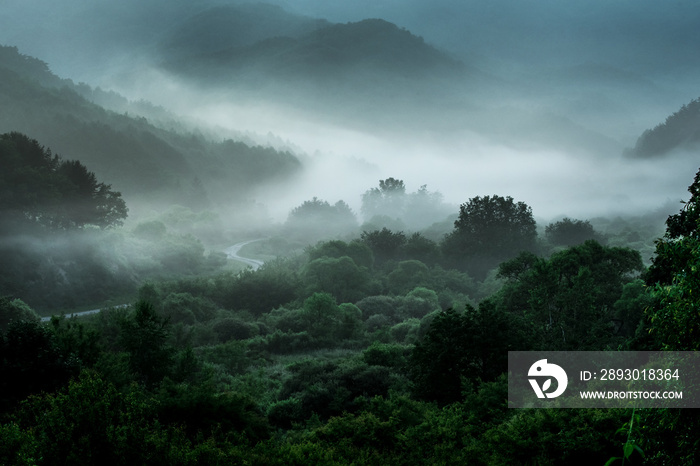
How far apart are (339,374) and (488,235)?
63389 mm

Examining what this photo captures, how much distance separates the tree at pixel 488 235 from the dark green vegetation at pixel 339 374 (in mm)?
28341

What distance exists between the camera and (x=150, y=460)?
38.5ft

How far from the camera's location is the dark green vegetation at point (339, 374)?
11258 millimetres

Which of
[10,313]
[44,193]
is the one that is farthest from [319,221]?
[10,313]

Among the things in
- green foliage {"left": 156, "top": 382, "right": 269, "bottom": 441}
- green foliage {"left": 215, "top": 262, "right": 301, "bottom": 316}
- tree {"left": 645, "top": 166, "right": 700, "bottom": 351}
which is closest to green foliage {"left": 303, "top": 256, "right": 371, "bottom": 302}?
green foliage {"left": 215, "top": 262, "right": 301, "bottom": 316}

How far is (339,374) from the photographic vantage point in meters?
27.8

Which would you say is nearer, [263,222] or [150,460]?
[150,460]

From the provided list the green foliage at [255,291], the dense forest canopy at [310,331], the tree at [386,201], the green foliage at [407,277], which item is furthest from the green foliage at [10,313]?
the tree at [386,201]

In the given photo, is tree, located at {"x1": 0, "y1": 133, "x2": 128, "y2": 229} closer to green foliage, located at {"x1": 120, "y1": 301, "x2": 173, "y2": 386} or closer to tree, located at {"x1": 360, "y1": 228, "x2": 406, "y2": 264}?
tree, located at {"x1": 360, "y1": 228, "x2": 406, "y2": 264}

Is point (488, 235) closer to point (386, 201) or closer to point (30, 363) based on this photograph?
point (386, 201)

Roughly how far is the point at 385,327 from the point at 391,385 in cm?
2167

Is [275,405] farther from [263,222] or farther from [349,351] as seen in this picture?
[263,222]

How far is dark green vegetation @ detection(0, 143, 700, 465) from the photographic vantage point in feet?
36.9

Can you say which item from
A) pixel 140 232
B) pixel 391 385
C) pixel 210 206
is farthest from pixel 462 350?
pixel 210 206
